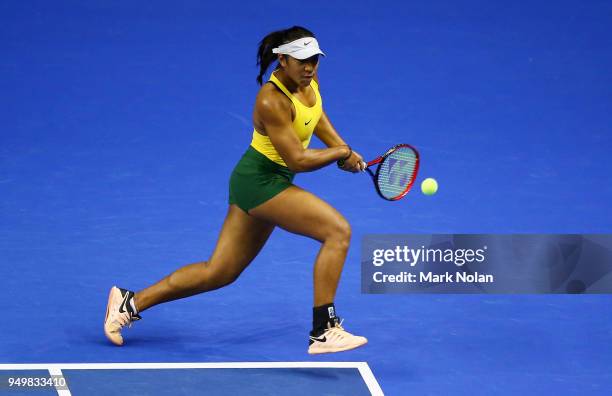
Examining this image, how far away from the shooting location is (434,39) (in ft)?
48.3

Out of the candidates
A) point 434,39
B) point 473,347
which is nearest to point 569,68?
A: point 434,39

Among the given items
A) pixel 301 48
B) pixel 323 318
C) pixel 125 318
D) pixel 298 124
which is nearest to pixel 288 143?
pixel 298 124

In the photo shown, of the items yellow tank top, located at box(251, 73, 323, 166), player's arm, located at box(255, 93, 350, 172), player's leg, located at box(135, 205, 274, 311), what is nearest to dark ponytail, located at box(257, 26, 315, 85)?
yellow tank top, located at box(251, 73, 323, 166)

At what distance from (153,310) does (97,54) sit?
6.41 m

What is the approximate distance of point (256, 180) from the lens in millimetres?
7621

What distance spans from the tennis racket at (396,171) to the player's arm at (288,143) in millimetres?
470

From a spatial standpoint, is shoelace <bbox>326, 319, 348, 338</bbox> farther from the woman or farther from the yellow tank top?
the yellow tank top

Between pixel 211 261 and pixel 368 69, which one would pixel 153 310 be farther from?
pixel 368 69

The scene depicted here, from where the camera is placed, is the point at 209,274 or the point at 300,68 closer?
the point at 300,68

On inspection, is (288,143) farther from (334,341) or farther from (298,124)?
(334,341)

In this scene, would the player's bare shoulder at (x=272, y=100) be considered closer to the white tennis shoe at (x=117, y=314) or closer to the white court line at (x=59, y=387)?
the white tennis shoe at (x=117, y=314)

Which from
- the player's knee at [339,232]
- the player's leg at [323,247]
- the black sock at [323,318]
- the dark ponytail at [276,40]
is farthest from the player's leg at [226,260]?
the dark ponytail at [276,40]

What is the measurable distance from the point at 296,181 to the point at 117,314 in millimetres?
4002

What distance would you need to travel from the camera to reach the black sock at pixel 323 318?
294 inches
